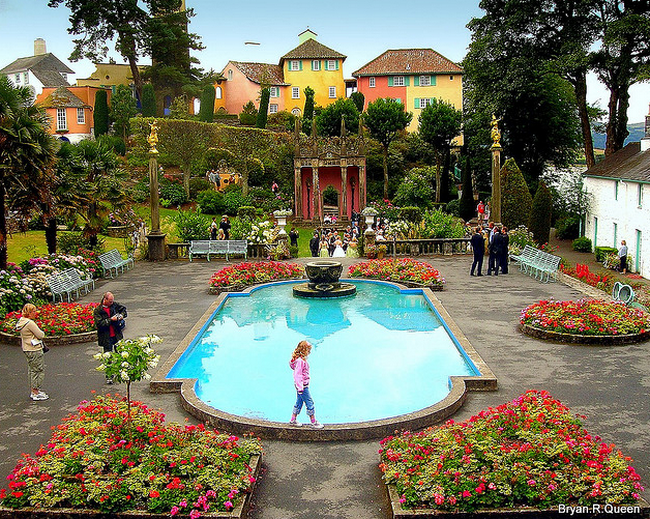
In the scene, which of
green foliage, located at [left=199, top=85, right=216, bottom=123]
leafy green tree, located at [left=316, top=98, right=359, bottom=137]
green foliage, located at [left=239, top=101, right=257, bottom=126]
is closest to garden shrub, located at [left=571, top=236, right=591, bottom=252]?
leafy green tree, located at [left=316, top=98, right=359, bottom=137]

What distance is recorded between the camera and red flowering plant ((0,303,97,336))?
49.2ft

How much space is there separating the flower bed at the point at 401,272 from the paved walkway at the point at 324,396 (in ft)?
2.63

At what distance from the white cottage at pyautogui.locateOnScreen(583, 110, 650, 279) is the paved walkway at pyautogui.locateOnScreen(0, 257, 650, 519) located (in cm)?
1149

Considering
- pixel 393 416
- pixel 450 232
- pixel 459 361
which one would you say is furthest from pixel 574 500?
pixel 450 232

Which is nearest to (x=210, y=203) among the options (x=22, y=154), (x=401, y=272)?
(x=401, y=272)

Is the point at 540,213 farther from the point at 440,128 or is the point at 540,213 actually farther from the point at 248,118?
the point at 248,118

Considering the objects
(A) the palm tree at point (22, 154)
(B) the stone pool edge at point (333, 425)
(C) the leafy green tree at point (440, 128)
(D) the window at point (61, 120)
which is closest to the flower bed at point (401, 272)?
(B) the stone pool edge at point (333, 425)

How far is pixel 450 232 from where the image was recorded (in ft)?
90.0

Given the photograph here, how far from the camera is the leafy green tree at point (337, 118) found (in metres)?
57.0

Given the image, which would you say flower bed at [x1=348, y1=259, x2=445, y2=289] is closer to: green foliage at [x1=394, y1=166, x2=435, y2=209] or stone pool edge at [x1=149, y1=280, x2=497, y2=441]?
stone pool edge at [x1=149, y1=280, x2=497, y2=441]

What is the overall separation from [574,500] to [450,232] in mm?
20592

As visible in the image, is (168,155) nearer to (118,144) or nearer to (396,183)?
(118,144)

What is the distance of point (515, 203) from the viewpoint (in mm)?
35906

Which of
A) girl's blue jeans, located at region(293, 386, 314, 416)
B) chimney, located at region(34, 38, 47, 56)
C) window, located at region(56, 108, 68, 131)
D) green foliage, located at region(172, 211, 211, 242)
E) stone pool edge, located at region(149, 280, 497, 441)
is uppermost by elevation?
chimney, located at region(34, 38, 47, 56)
